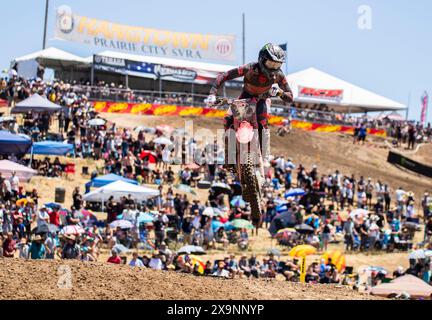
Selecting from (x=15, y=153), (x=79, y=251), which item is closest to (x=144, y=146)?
(x=15, y=153)

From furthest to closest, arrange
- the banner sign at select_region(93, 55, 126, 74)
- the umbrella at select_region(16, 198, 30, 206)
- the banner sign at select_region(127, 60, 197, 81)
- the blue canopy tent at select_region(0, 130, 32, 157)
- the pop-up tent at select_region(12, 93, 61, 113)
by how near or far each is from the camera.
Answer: the banner sign at select_region(127, 60, 197, 81), the banner sign at select_region(93, 55, 126, 74), the pop-up tent at select_region(12, 93, 61, 113), the blue canopy tent at select_region(0, 130, 32, 157), the umbrella at select_region(16, 198, 30, 206)

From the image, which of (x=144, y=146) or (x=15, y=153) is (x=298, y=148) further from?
(x=15, y=153)

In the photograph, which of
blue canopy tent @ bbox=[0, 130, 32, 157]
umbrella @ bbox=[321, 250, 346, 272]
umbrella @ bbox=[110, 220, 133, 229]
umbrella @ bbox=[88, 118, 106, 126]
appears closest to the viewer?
umbrella @ bbox=[321, 250, 346, 272]

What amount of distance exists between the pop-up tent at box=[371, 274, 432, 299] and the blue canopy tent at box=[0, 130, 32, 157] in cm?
1318

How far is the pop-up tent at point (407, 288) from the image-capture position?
1700 cm

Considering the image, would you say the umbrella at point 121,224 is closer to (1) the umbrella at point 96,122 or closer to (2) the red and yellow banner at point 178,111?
(1) the umbrella at point 96,122

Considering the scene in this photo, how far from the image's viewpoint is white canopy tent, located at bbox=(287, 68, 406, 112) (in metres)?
47.7

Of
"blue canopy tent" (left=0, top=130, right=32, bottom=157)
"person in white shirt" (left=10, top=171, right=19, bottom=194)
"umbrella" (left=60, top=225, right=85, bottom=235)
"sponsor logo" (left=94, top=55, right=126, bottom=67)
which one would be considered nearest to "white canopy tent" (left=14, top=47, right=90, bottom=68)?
"sponsor logo" (left=94, top=55, right=126, bottom=67)

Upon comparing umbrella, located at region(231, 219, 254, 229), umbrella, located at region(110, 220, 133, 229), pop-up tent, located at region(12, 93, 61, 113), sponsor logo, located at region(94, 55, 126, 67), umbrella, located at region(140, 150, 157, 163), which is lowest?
umbrella, located at region(231, 219, 254, 229)

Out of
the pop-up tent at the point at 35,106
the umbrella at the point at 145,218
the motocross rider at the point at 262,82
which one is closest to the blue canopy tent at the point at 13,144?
the pop-up tent at the point at 35,106

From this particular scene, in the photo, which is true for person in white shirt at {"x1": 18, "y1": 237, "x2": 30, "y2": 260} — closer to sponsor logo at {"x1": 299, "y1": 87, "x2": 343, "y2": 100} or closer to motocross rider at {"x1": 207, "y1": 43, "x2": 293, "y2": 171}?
motocross rider at {"x1": 207, "y1": 43, "x2": 293, "y2": 171}

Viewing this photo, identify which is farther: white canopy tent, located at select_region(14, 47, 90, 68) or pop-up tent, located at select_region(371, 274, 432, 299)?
white canopy tent, located at select_region(14, 47, 90, 68)
